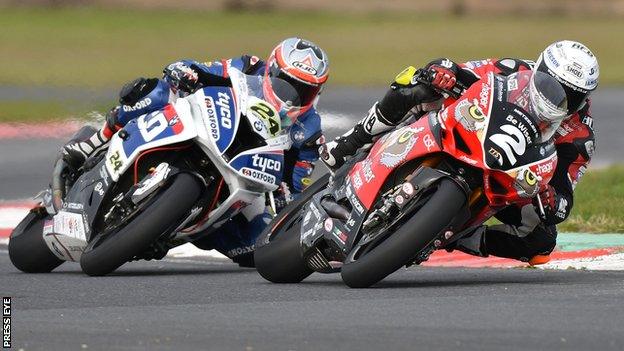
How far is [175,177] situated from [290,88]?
0.91m

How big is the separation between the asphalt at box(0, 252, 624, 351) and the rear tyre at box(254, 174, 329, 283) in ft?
0.35

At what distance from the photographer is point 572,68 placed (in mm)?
9266

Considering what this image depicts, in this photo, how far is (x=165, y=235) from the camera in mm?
10234

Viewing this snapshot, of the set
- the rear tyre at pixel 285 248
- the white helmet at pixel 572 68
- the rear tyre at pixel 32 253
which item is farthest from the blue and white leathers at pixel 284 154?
the white helmet at pixel 572 68

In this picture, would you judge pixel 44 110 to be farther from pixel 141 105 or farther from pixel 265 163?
pixel 265 163

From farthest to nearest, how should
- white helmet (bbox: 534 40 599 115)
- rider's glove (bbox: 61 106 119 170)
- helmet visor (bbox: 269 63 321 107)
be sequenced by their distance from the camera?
rider's glove (bbox: 61 106 119 170) → helmet visor (bbox: 269 63 321 107) → white helmet (bbox: 534 40 599 115)

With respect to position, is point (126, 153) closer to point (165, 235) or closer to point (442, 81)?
point (165, 235)

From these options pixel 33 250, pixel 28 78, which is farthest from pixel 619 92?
pixel 33 250

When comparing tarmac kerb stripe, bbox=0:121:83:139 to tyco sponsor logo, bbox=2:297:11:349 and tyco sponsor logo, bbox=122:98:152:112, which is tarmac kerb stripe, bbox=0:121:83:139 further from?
tyco sponsor logo, bbox=2:297:11:349

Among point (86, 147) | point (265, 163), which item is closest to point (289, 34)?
point (86, 147)

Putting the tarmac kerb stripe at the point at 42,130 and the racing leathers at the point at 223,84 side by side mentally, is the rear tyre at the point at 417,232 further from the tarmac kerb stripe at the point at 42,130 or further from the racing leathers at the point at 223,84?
the tarmac kerb stripe at the point at 42,130

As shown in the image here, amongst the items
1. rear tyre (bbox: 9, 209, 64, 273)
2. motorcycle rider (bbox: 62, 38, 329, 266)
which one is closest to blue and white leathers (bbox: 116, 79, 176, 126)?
motorcycle rider (bbox: 62, 38, 329, 266)

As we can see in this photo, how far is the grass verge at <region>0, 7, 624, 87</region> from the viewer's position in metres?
31.2

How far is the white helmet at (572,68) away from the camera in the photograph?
9.26m
